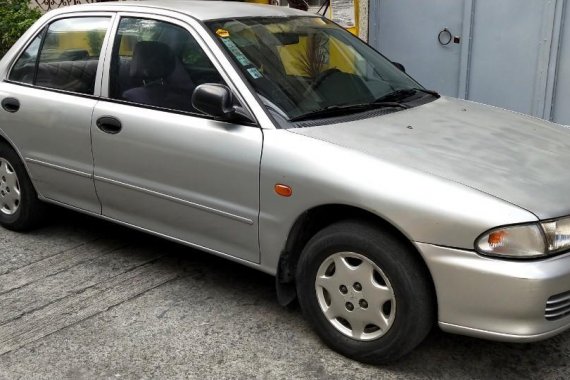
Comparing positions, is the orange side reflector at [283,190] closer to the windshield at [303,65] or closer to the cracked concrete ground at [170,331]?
the windshield at [303,65]

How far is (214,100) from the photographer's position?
3.46 meters

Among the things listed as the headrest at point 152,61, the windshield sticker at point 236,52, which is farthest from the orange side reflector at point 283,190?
the headrest at point 152,61

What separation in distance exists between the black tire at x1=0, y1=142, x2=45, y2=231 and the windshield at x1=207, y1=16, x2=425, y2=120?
1962 mm

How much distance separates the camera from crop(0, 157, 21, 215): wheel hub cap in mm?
4953

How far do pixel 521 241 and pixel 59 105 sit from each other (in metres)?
3.07

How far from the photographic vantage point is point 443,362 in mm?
3344

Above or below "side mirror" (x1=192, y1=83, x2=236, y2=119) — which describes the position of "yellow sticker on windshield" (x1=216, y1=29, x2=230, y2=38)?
above

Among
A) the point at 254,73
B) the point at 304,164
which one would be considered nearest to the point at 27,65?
the point at 254,73

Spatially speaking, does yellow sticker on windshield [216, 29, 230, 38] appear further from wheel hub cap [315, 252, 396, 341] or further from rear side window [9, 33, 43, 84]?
rear side window [9, 33, 43, 84]

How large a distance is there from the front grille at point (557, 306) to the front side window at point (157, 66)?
201 cm

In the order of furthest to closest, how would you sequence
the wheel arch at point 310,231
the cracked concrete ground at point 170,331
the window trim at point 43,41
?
1. the window trim at point 43,41
2. the cracked concrete ground at point 170,331
3. the wheel arch at point 310,231

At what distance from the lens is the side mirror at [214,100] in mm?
3459

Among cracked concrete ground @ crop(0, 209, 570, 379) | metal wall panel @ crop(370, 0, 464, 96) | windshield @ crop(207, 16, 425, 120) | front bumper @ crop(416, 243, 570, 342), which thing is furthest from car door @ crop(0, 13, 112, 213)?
metal wall panel @ crop(370, 0, 464, 96)

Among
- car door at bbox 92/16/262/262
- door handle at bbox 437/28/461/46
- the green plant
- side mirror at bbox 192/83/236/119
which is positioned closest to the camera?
side mirror at bbox 192/83/236/119
